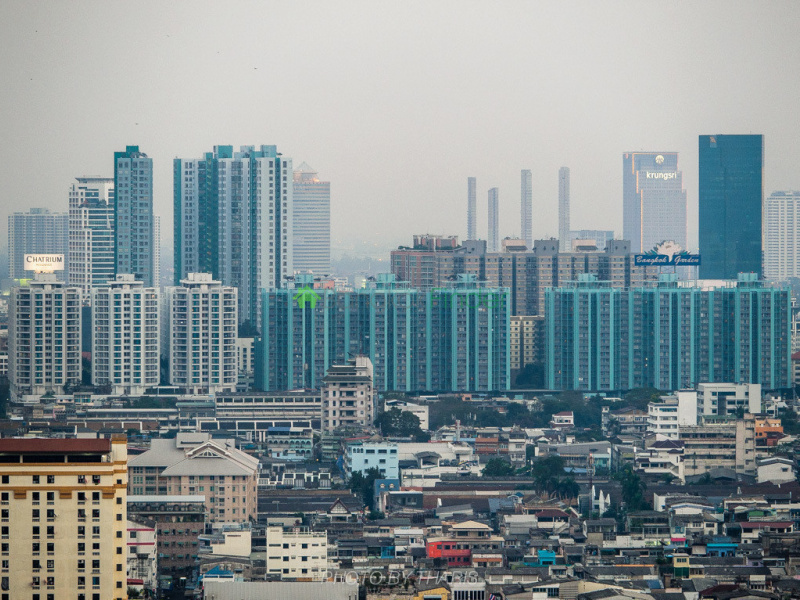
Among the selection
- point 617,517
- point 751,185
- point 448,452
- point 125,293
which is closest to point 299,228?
point 751,185

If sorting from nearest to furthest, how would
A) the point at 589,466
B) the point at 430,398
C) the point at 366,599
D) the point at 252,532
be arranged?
the point at 366,599
the point at 252,532
the point at 589,466
the point at 430,398

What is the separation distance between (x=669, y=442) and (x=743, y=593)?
12505mm

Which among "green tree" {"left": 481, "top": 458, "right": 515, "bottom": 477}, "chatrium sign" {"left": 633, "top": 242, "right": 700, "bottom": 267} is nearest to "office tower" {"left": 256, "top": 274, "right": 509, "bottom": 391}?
"chatrium sign" {"left": 633, "top": 242, "right": 700, "bottom": 267}

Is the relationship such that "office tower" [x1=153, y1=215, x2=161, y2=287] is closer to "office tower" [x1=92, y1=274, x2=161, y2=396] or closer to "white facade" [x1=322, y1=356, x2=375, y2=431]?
"office tower" [x1=92, y1=274, x2=161, y2=396]

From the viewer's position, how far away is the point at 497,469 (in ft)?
104

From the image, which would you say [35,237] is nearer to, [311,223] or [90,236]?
[90,236]

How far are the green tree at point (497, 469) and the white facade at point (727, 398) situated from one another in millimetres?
5845

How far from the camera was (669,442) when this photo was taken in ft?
109

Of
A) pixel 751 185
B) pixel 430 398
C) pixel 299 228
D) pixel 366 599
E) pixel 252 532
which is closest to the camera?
pixel 366 599

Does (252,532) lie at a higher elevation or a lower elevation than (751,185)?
lower

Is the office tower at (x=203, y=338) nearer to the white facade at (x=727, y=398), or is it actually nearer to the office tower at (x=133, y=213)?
the office tower at (x=133, y=213)

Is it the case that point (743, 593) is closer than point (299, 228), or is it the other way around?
point (743, 593)

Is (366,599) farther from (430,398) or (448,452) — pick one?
(430,398)

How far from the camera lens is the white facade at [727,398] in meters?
36.4
